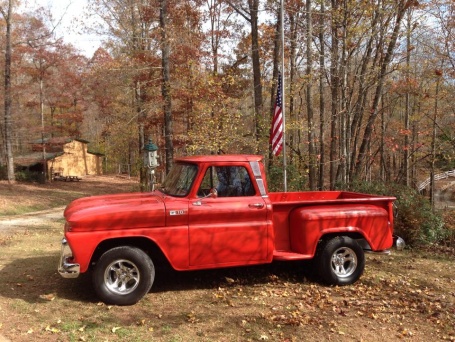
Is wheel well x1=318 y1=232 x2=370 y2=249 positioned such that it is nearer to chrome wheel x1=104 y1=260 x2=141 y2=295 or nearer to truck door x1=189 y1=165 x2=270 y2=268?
truck door x1=189 y1=165 x2=270 y2=268

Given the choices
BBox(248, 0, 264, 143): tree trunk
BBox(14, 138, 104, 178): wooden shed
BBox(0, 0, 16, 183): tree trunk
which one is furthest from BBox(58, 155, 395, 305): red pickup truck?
BBox(14, 138, 104, 178): wooden shed

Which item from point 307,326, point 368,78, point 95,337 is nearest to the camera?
point 95,337

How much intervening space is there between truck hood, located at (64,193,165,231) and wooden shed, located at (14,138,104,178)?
27354 millimetres

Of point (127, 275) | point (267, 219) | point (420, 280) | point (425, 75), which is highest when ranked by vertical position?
point (425, 75)

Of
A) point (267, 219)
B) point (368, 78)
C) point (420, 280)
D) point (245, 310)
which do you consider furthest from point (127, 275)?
point (368, 78)

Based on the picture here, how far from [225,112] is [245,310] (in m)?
11.8

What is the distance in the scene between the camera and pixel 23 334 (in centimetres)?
439

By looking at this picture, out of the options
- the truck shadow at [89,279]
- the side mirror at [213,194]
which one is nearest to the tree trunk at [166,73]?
the truck shadow at [89,279]

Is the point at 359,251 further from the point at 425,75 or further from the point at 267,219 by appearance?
the point at 425,75

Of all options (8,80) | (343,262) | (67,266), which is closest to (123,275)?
(67,266)

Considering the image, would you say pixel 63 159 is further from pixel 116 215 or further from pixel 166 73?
pixel 116 215

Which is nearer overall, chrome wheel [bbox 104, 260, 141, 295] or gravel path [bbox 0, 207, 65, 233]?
chrome wheel [bbox 104, 260, 141, 295]

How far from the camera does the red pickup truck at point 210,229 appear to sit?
5.19 m

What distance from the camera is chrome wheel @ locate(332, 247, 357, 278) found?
6.19 metres
